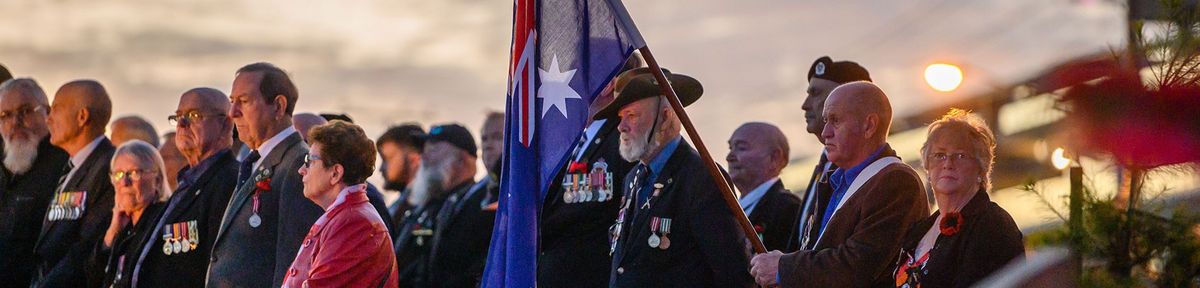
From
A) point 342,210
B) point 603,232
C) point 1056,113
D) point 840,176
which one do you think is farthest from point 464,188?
point 1056,113

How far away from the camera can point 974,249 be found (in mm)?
6816

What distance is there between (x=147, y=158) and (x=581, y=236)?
292 centimetres

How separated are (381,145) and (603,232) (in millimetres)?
4894

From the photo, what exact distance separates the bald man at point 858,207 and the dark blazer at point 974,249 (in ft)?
1.09

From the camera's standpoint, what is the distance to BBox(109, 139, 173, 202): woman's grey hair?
1083 cm

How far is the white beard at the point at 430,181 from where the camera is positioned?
1323 centimetres

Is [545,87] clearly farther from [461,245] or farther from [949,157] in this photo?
[461,245]

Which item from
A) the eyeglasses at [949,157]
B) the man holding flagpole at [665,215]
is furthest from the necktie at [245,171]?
the eyeglasses at [949,157]

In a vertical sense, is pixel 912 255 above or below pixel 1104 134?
below

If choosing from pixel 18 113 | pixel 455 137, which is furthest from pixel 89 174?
pixel 455 137

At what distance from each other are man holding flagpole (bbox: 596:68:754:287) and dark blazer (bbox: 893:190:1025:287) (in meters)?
1.76

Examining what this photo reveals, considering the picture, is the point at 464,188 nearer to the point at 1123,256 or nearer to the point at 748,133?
the point at 748,133

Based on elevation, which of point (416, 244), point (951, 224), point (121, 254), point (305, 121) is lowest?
point (416, 244)

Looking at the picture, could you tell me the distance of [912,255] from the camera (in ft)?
23.3
